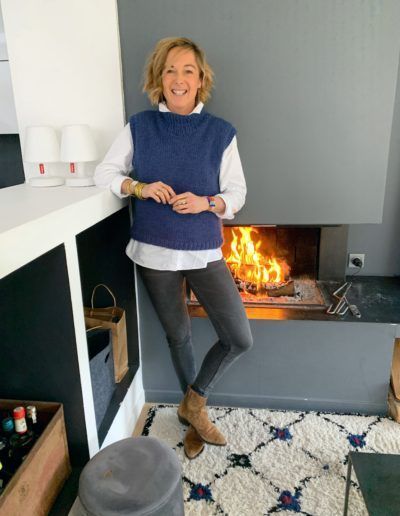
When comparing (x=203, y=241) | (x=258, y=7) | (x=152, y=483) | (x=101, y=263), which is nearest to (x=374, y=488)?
(x=152, y=483)

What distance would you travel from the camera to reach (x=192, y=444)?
1688 millimetres

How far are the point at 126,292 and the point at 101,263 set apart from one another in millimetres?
177

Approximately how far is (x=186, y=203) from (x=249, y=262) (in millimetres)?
833

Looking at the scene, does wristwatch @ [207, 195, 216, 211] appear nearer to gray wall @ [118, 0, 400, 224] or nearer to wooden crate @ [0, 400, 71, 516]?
gray wall @ [118, 0, 400, 224]

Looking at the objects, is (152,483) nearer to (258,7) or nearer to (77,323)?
(77,323)

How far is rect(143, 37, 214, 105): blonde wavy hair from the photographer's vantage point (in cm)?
142

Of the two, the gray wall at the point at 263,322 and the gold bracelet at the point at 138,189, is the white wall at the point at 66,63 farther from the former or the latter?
the gold bracelet at the point at 138,189

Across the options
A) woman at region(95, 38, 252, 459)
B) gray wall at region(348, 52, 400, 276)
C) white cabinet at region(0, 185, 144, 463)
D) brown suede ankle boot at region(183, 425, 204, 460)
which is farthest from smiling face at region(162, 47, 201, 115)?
brown suede ankle boot at region(183, 425, 204, 460)

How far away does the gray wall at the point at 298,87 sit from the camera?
59.9 inches

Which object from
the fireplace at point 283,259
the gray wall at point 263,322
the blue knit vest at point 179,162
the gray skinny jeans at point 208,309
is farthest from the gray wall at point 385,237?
the blue knit vest at point 179,162

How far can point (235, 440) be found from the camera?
1744 mm

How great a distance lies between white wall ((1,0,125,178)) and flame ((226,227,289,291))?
0.81m

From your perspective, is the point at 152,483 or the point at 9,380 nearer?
the point at 152,483

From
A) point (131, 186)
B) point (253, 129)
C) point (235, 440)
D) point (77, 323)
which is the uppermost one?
point (253, 129)
